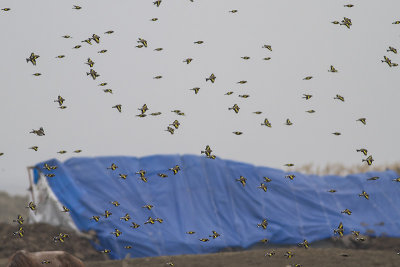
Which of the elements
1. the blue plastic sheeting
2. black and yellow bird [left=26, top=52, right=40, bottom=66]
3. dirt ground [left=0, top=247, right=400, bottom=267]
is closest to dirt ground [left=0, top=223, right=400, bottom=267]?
dirt ground [left=0, top=247, right=400, bottom=267]

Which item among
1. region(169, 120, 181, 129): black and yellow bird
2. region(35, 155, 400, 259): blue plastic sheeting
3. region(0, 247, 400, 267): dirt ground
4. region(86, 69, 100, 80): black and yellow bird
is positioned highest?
region(86, 69, 100, 80): black and yellow bird

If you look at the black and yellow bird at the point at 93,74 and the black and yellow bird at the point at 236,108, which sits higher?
the black and yellow bird at the point at 93,74

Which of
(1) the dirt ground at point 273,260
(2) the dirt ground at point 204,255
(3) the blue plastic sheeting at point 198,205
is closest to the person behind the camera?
(1) the dirt ground at point 273,260

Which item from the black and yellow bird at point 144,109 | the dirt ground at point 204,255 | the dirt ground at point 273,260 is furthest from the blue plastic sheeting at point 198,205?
the black and yellow bird at point 144,109

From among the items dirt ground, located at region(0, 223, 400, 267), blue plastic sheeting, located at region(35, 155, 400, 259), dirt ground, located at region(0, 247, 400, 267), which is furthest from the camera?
blue plastic sheeting, located at region(35, 155, 400, 259)

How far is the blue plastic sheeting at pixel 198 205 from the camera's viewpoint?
24969 millimetres

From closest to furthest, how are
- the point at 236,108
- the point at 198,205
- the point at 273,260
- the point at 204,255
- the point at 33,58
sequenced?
the point at 33,58 → the point at 236,108 → the point at 273,260 → the point at 204,255 → the point at 198,205

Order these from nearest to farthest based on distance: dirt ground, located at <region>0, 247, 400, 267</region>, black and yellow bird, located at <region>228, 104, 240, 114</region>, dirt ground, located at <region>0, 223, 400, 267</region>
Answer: black and yellow bird, located at <region>228, 104, 240, 114</region> → dirt ground, located at <region>0, 247, 400, 267</region> → dirt ground, located at <region>0, 223, 400, 267</region>

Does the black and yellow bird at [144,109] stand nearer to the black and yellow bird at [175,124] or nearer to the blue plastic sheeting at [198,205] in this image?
the black and yellow bird at [175,124]

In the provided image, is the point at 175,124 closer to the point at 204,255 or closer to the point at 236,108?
the point at 236,108

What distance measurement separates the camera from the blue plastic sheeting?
25.0m

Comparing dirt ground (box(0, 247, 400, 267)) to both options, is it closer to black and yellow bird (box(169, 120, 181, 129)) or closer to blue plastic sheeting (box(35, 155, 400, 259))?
blue plastic sheeting (box(35, 155, 400, 259))

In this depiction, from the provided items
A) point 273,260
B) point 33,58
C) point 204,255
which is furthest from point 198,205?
point 33,58

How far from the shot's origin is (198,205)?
88.1 ft
